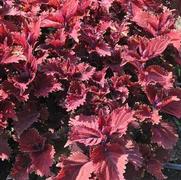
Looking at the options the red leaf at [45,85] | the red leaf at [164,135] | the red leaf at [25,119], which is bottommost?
the red leaf at [164,135]

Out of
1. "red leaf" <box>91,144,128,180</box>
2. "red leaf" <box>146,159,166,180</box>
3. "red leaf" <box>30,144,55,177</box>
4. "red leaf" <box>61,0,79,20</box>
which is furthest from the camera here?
"red leaf" <box>61,0,79,20</box>

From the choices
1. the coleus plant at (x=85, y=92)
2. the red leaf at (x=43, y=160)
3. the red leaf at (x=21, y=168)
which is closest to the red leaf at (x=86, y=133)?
the coleus plant at (x=85, y=92)

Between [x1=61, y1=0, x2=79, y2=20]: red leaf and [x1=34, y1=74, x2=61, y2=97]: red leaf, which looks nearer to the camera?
[x1=34, y1=74, x2=61, y2=97]: red leaf

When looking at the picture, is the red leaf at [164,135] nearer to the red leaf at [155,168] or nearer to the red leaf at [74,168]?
the red leaf at [155,168]

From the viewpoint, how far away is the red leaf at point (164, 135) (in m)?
2.04

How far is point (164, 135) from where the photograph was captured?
2.09 m

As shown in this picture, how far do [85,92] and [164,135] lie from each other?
42 cm

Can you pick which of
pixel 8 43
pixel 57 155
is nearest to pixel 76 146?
pixel 57 155

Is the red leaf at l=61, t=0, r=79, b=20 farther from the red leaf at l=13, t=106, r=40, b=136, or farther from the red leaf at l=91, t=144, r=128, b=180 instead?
the red leaf at l=91, t=144, r=128, b=180

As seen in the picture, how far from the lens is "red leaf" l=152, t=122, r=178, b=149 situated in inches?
80.4

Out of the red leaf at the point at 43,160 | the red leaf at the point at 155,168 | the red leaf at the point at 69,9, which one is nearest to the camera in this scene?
the red leaf at the point at 43,160

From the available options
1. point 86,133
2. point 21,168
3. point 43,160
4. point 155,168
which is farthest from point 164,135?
point 21,168

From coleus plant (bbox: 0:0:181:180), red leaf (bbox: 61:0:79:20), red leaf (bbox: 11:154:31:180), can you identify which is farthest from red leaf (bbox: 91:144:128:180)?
red leaf (bbox: 61:0:79:20)

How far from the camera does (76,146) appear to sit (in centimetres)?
206
